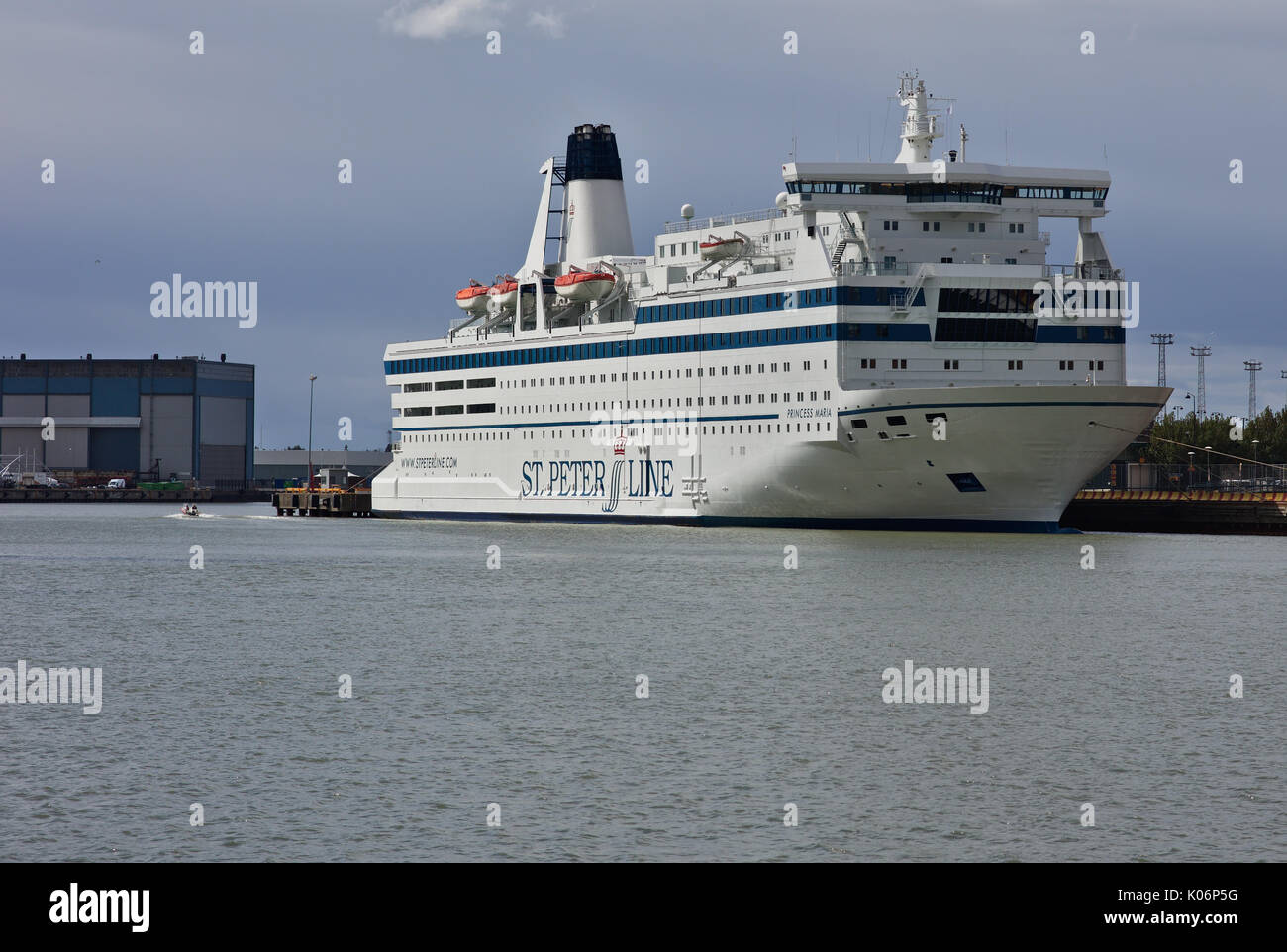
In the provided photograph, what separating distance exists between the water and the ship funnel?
43.3 meters

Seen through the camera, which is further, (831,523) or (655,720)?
(831,523)

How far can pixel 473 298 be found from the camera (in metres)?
92.6

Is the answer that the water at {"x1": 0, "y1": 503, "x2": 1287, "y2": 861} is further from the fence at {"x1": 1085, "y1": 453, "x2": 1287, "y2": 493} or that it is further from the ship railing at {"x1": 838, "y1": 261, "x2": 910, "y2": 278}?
the fence at {"x1": 1085, "y1": 453, "x2": 1287, "y2": 493}

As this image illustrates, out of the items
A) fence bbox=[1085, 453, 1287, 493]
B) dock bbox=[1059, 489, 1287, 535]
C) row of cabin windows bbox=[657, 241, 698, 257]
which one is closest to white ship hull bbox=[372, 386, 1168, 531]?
row of cabin windows bbox=[657, 241, 698, 257]

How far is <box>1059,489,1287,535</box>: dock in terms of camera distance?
72438 mm

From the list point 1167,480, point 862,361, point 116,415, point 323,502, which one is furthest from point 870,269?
point 116,415

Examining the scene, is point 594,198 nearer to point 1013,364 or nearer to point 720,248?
point 720,248

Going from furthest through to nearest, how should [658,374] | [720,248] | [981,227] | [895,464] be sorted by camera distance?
[658,374] < [720,248] < [981,227] < [895,464]

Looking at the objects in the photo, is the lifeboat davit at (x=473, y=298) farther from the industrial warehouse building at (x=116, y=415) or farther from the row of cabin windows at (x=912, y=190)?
the industrial warehouse building at (x=116, y=415)

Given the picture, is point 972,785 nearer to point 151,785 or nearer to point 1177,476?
point 151,785

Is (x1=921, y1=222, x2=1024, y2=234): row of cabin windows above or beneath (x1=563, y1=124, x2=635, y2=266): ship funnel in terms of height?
beneath

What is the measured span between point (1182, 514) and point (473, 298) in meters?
39.9

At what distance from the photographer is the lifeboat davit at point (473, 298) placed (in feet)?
302
